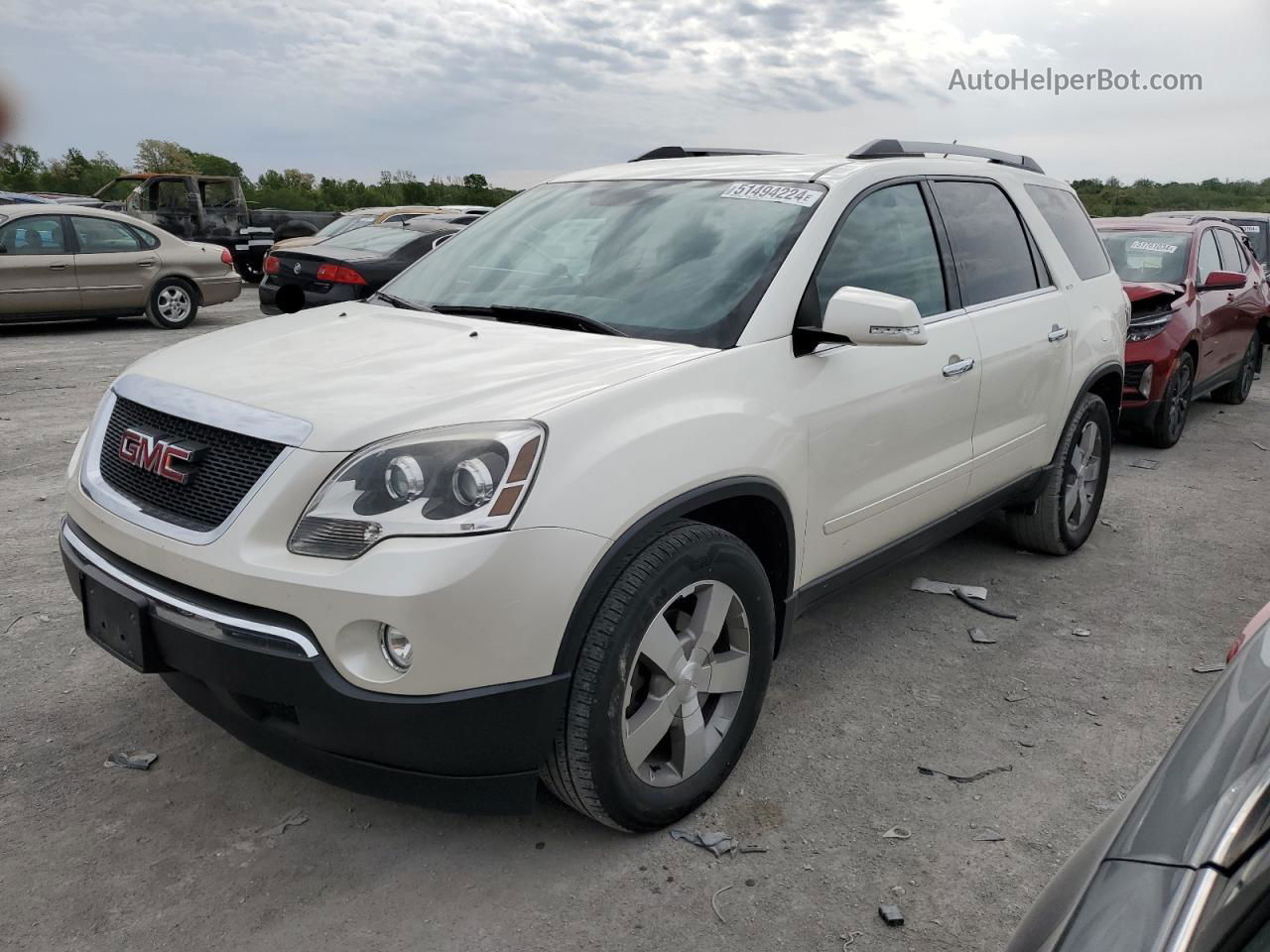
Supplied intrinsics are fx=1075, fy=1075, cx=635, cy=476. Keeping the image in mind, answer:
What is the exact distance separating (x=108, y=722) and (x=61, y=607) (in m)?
1.06

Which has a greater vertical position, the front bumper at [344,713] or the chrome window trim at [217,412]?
the chrome window trim at [217,412]

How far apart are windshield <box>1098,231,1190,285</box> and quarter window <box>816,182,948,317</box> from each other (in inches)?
198

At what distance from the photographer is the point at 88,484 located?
2.94m

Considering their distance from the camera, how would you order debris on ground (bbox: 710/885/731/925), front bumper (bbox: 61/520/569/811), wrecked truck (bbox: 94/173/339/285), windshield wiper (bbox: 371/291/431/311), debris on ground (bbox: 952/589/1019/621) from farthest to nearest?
wrecked truck (bbox: 94/173/339/285), debris on ground (bbox: 952/589/1019/621), windshield wiper (bbox: 371/291/431/311), debris on ground (bbox: 710/885/731/925), front bumper (bbox: 61/520/569/811)

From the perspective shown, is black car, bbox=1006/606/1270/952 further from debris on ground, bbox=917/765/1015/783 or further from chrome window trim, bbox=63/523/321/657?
debris on ground, bbox=917/765/1015/783

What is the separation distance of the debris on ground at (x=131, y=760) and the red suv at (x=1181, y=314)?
6.62m

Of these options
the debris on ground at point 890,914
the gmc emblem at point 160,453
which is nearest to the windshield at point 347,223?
the gmc emblem at point 160,453

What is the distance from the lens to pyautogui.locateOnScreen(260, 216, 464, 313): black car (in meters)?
10.4

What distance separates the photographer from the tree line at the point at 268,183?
1345 inches

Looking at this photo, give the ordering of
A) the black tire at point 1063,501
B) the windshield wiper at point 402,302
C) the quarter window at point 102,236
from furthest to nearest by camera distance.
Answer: the quarter window at point 102,236, the black tire at point 1063,501, the windshield wiper at point 402,302

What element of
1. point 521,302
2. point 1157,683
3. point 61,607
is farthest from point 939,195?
point 61,607

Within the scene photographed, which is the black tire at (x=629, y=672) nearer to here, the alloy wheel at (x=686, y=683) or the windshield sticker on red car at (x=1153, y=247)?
the alloy wheel at (x=686, y=683)

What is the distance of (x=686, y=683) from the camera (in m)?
2.79

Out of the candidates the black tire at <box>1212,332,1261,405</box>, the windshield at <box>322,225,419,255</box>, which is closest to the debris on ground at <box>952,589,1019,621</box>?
the black tire at <box>1212,332,1261,405</box>
